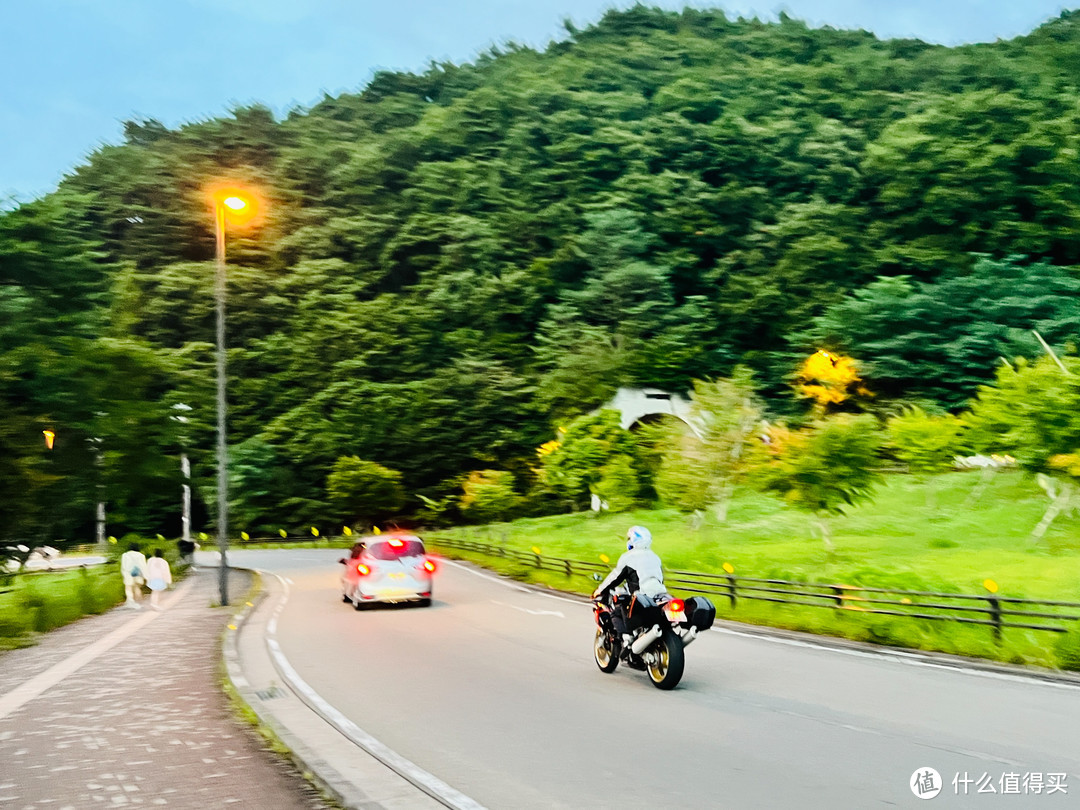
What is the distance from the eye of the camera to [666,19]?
104250 mm

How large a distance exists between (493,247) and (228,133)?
110 ft

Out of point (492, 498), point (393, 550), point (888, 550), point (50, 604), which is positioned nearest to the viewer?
point (50, 604)

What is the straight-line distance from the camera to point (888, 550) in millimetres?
33844

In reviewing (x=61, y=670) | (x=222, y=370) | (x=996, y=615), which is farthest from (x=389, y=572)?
(x=996, y=615)

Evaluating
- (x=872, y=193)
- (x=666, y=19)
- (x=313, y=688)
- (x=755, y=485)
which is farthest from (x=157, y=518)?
(x=666, y=19)

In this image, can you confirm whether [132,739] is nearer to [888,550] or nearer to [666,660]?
[666,660]

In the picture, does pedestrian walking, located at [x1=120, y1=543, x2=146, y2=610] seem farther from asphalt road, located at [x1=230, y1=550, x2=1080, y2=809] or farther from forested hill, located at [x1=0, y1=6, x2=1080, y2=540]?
forested hill, located at [x1=0, y1=6, x2=1080, y2=540]

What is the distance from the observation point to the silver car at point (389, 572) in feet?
66.2

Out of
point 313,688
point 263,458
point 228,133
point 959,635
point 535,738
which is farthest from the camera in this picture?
point 228,133

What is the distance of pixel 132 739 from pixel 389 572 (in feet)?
39.4

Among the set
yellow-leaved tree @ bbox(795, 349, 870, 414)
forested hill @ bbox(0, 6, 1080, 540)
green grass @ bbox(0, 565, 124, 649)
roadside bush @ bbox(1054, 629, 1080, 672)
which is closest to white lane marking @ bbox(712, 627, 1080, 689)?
roadside bush @ bbox(1054, 629, 1080, 672)

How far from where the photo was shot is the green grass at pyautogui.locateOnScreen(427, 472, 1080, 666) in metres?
13.1

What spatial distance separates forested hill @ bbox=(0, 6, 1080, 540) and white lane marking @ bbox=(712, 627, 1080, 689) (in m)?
38.9

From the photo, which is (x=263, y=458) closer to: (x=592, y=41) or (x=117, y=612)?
(x=117, y=612)
